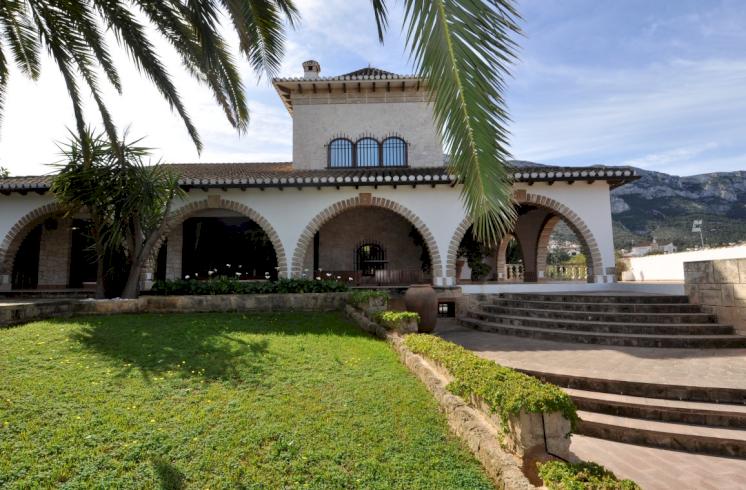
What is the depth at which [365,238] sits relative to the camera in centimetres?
1692

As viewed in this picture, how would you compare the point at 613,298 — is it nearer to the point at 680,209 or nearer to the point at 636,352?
the point at 636,352

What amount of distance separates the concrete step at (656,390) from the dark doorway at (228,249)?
12.3 meters

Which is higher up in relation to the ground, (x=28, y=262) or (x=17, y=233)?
(x=17, y=233)

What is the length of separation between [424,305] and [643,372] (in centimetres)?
485

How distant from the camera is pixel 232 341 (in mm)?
6910

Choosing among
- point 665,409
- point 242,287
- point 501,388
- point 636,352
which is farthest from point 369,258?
point 501,388

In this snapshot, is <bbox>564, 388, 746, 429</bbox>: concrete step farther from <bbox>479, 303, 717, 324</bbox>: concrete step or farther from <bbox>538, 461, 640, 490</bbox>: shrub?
<bbox>479, 303, 717, 324</bbox>: concrete step

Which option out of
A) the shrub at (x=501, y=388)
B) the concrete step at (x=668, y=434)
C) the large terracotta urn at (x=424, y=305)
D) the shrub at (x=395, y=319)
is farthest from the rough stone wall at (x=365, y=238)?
the concrete step at (x=668, y=434)

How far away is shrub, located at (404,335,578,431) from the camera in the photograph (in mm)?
3281

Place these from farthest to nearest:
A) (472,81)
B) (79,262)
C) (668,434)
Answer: (79,262)
(668,434)
(472,81)

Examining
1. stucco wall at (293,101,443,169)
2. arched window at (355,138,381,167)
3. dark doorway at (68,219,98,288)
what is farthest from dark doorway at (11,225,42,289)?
arched window at (355,138,381,167)

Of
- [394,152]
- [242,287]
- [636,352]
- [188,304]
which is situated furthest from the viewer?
[394,152]

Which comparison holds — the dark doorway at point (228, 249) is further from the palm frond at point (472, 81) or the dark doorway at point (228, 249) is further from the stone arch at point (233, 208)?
the palm frond at point (472, 81)

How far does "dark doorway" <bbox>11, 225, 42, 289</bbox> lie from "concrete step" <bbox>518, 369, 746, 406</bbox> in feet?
60.0
